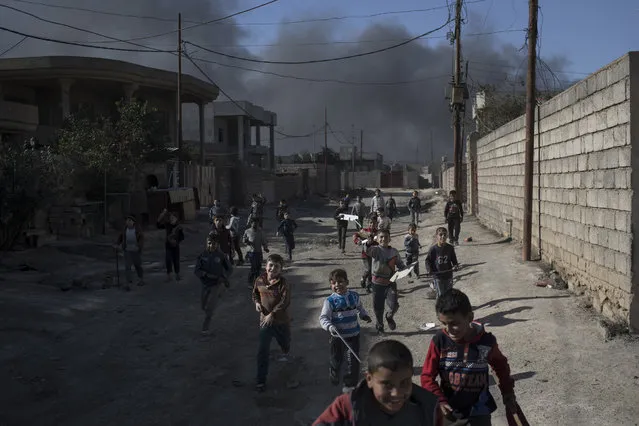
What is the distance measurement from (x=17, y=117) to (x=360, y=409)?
20527mm

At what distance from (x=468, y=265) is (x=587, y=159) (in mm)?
4646

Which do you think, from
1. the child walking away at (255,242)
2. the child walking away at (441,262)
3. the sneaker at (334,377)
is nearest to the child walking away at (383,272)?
the child walking away at (441,262)

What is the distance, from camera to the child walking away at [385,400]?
262 cm

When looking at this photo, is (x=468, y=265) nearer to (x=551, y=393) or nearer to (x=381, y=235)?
(x=381, y=235)

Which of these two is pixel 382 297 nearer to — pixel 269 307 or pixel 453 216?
pixel 269 307

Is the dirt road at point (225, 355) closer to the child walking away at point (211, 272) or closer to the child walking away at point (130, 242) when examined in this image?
the child walking away at point (211, 272)

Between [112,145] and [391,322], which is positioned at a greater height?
[112,145]

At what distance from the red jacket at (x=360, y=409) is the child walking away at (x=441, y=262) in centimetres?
675

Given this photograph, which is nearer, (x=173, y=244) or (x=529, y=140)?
(x=529, y=140)

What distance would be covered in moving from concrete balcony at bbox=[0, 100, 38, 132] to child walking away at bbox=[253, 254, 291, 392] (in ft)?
52.4

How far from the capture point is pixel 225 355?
8.09 m

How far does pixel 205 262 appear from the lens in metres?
9.13

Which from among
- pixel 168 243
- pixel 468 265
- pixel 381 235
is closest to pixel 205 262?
pixel 381 235

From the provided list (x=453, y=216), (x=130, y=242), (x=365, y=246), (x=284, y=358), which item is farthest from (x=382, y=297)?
(x=453, y=216)
